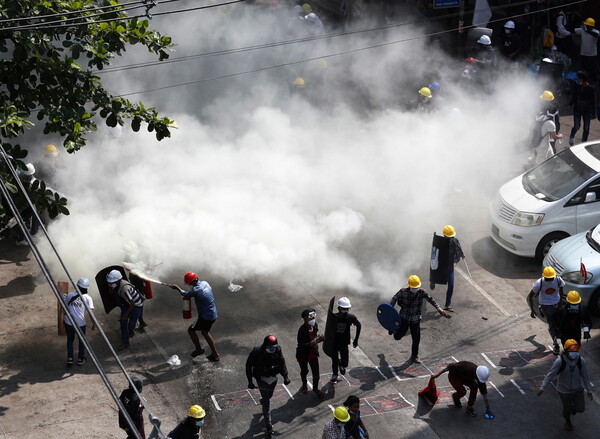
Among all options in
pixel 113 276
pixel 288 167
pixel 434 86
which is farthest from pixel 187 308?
pixel 434 86

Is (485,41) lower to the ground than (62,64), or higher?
lower

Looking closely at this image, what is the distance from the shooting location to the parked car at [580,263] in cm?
1277

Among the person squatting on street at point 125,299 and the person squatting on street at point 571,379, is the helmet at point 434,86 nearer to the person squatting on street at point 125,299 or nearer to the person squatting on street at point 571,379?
the person squatting on street at point 125,299

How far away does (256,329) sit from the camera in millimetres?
12484

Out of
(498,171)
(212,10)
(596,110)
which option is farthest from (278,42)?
(596,110)

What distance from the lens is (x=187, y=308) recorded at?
12.0 metres

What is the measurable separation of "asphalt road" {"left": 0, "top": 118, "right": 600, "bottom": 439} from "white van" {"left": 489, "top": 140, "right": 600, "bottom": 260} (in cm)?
56

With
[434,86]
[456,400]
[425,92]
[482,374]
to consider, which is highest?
[425,92]

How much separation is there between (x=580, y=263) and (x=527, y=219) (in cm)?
169

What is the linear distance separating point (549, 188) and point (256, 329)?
556 cm

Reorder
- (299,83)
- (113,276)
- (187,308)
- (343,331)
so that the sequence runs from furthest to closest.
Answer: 1. (299,83)
2. (187,308)
3. (113,276)
4. (343,331)

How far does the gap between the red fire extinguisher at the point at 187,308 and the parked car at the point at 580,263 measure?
17.0 ft

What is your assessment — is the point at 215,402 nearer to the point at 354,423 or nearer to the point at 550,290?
the point at 354,423

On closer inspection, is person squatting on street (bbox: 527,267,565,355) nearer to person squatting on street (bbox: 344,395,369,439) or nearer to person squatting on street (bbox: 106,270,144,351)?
person squatting on street (bbox: 344,395,369,439)
